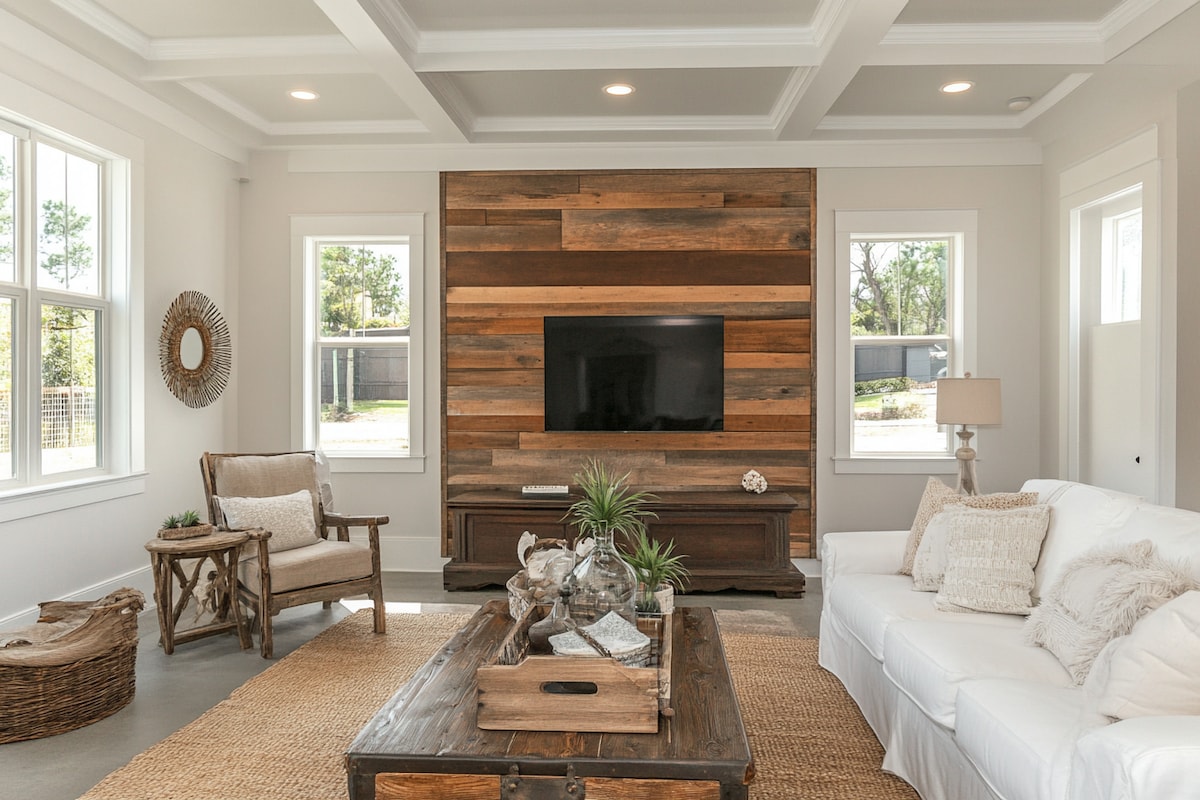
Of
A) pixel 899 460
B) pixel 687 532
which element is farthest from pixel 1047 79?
pixel 687 532

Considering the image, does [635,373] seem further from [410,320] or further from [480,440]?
[410,320]

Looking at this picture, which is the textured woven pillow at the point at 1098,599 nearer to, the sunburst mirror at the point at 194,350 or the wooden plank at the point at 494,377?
the wooden plank at the point at 494,377

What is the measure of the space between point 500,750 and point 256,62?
3.61 meters

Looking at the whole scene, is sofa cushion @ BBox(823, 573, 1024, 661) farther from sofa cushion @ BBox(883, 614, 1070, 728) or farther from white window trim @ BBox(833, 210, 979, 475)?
white window trim @ BBox(833, 210, 979, 475)

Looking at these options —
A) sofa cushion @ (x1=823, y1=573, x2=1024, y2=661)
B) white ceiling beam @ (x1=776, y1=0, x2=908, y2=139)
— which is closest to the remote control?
sofa cushion @ (x1=823, y1=573, x2=1024, y2=661)

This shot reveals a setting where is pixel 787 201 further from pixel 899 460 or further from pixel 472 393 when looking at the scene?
pixel 472 393

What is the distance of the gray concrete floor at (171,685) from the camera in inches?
103

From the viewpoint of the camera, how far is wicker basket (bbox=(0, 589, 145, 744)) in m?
2.83

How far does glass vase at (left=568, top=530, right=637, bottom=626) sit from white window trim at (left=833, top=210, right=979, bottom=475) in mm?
3402

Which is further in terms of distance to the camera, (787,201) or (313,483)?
(787,201)

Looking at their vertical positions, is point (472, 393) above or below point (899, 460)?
above

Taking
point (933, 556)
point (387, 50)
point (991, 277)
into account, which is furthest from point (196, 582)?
point (991, 277)

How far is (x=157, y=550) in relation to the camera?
12.2ft

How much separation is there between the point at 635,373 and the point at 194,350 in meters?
2.70
